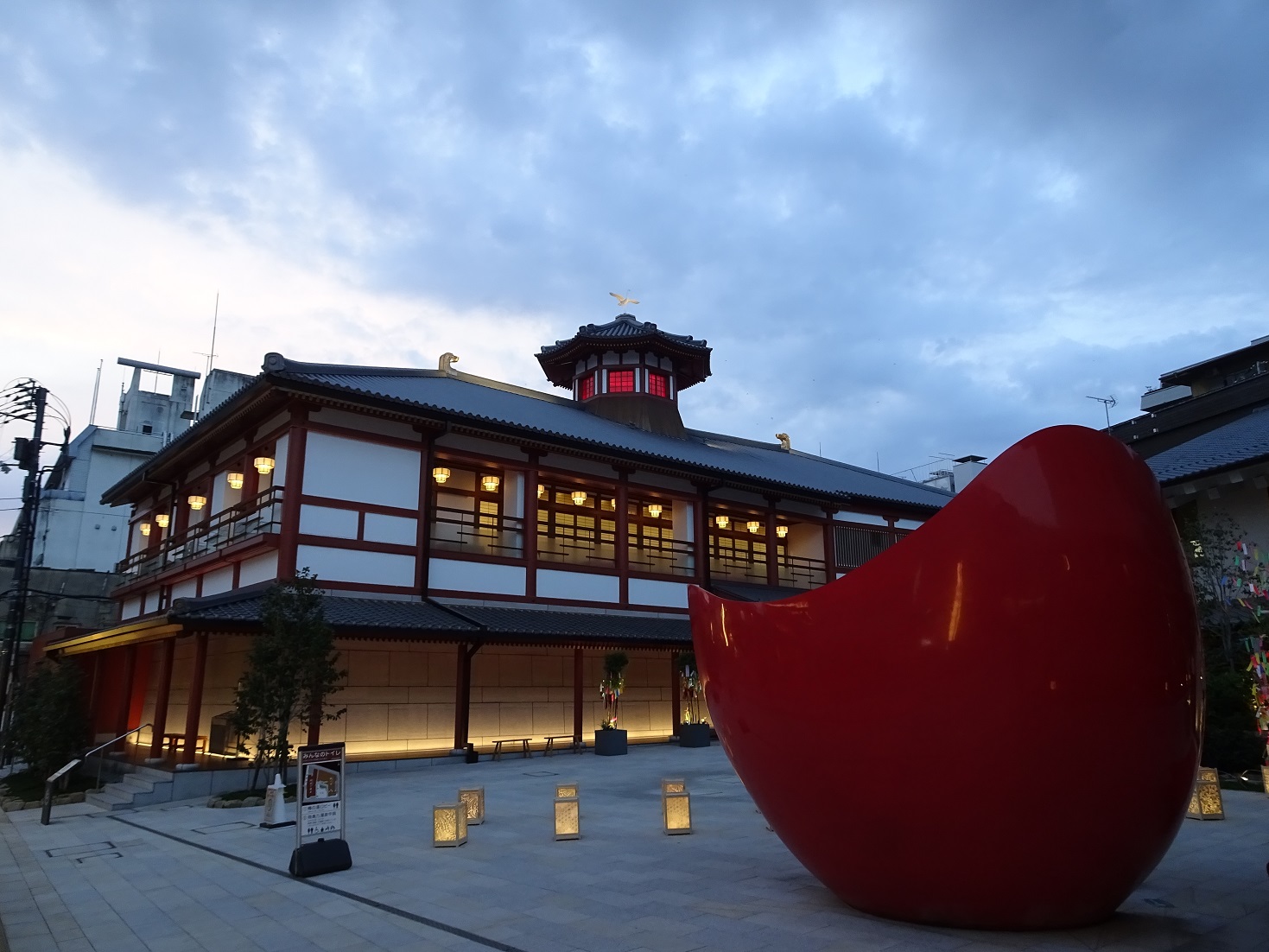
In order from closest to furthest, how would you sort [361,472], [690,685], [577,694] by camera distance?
1. [361,472]
2. [577,694]
3. [690,685]

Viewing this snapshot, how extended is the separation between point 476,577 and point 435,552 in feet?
3.87

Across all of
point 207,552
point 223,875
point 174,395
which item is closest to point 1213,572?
point 223,875

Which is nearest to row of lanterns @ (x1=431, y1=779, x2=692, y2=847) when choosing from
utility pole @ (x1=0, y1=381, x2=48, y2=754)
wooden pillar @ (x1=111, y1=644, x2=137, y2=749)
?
wooden pillar @ (x1=111, y1=644, x2=137, y2=749)

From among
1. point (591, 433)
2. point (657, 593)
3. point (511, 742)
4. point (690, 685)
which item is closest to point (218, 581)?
point (511, 742)

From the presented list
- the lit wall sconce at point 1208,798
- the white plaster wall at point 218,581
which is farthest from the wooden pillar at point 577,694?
the lit wall sconce at point 1208,798

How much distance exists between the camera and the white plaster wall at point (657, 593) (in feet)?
74.0

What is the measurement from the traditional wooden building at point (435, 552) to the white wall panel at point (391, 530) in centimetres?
4

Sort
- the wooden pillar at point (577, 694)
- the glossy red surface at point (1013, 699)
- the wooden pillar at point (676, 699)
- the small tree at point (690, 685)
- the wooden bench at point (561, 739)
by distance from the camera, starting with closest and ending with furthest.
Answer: the glossy red surface at point (1013, 699) → the wooden bench at point (561, 739) → the wooden pillar at point (577, 694) → the small tree at point (690, 685) → the wooden pillar at point (676, 699)

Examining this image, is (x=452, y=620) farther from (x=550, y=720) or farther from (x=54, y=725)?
(x=54, y=725)

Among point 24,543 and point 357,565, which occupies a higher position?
point 24,543

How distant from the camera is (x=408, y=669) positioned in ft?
60.5

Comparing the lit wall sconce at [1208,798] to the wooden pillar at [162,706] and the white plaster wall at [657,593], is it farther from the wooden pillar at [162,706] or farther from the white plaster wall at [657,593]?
the wooden pillar at [162,706]

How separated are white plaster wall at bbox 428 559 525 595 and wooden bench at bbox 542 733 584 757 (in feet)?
11.7

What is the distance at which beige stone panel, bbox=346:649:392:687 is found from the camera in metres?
17.7
